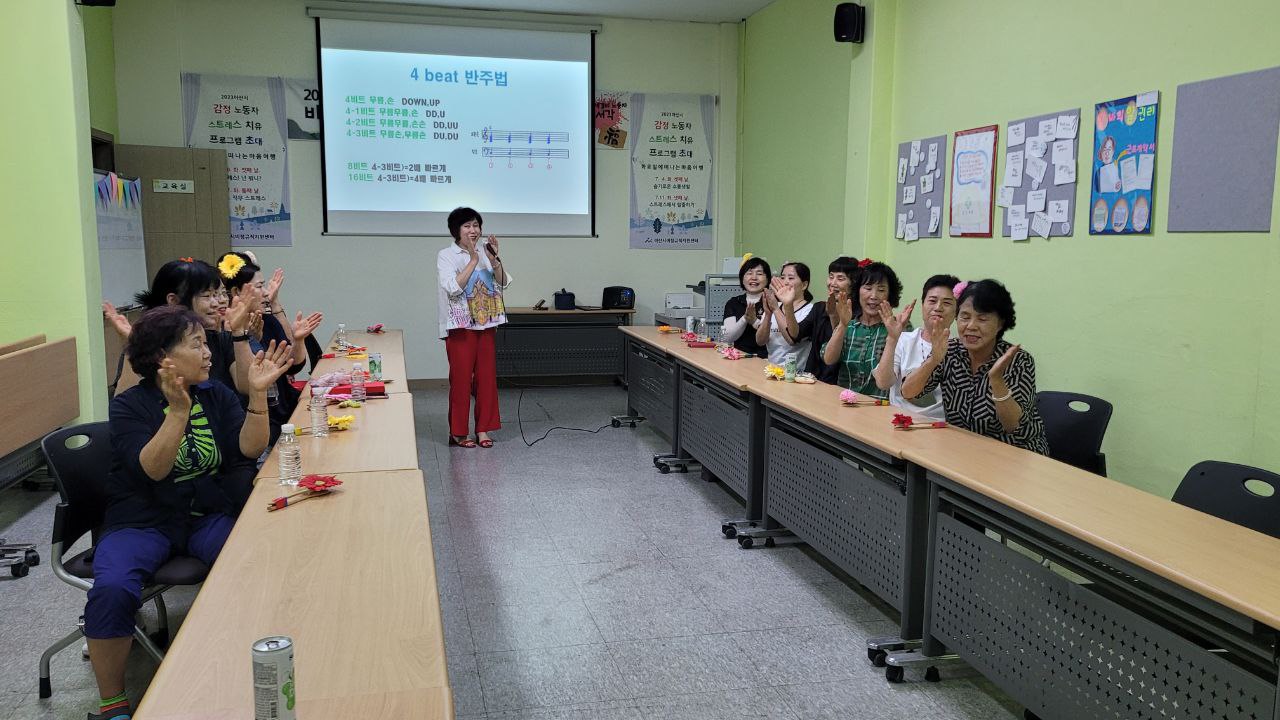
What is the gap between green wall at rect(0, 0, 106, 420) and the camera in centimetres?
446

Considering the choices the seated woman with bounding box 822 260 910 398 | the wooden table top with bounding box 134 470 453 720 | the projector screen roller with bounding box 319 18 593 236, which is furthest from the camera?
the projector screen roller with bounding box 319 18 593 236

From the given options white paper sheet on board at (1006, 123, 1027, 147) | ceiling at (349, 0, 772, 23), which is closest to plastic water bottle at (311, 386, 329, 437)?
white paper sheet on board at (1006, 123, 1027, 147)

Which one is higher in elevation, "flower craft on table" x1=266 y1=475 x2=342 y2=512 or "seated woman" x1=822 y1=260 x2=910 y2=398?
"seated woman" x1=822 y1=260 x2=910 y2=398

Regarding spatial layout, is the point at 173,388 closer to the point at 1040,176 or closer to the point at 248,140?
the point at 1040,176

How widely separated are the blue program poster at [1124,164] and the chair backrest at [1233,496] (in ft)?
5.11

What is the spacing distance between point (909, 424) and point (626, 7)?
18.4 ft

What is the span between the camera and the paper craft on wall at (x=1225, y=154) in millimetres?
3070

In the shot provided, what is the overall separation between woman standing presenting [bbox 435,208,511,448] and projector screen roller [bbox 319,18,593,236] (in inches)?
85.1

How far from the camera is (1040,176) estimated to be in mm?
4223

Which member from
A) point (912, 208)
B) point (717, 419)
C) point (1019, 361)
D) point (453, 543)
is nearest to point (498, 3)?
point (912, 208)

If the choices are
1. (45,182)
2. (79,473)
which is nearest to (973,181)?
(79,473)

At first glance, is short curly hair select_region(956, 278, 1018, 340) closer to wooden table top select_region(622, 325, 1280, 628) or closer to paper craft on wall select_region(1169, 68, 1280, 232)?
wooden table top select_region(622, 325, 1280, 628)

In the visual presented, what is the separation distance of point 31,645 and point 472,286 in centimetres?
320

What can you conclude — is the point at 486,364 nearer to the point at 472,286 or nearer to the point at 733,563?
the point at 472,286
